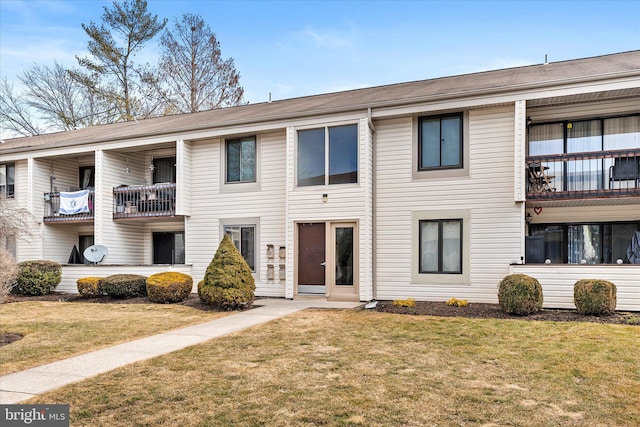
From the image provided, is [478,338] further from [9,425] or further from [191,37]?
[191,37]

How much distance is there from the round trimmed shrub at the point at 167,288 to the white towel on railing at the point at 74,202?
5.67 m

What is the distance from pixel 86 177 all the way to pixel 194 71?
41.1 feet

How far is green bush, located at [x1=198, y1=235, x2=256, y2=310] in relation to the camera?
39.3 feet

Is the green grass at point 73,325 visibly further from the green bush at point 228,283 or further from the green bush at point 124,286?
the green bush at point 124,286

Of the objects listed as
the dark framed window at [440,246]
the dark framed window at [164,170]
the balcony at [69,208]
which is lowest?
the dark framed window at [440,246]

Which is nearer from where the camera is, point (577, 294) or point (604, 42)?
point (577, 294)

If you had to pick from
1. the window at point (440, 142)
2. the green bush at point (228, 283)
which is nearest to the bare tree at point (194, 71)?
the window at point (440, 142)

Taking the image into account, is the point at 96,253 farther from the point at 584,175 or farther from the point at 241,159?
the point at 584,175

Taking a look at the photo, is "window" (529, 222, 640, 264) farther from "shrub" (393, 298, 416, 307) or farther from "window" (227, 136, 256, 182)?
"window" (227, 136, 256, 182)

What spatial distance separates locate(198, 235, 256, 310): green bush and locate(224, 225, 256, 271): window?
9.06 feet

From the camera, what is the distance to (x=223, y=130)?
611 inches

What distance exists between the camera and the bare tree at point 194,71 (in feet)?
97.9

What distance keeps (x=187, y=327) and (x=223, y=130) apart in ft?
24.3

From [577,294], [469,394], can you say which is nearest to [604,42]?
[577,294]
